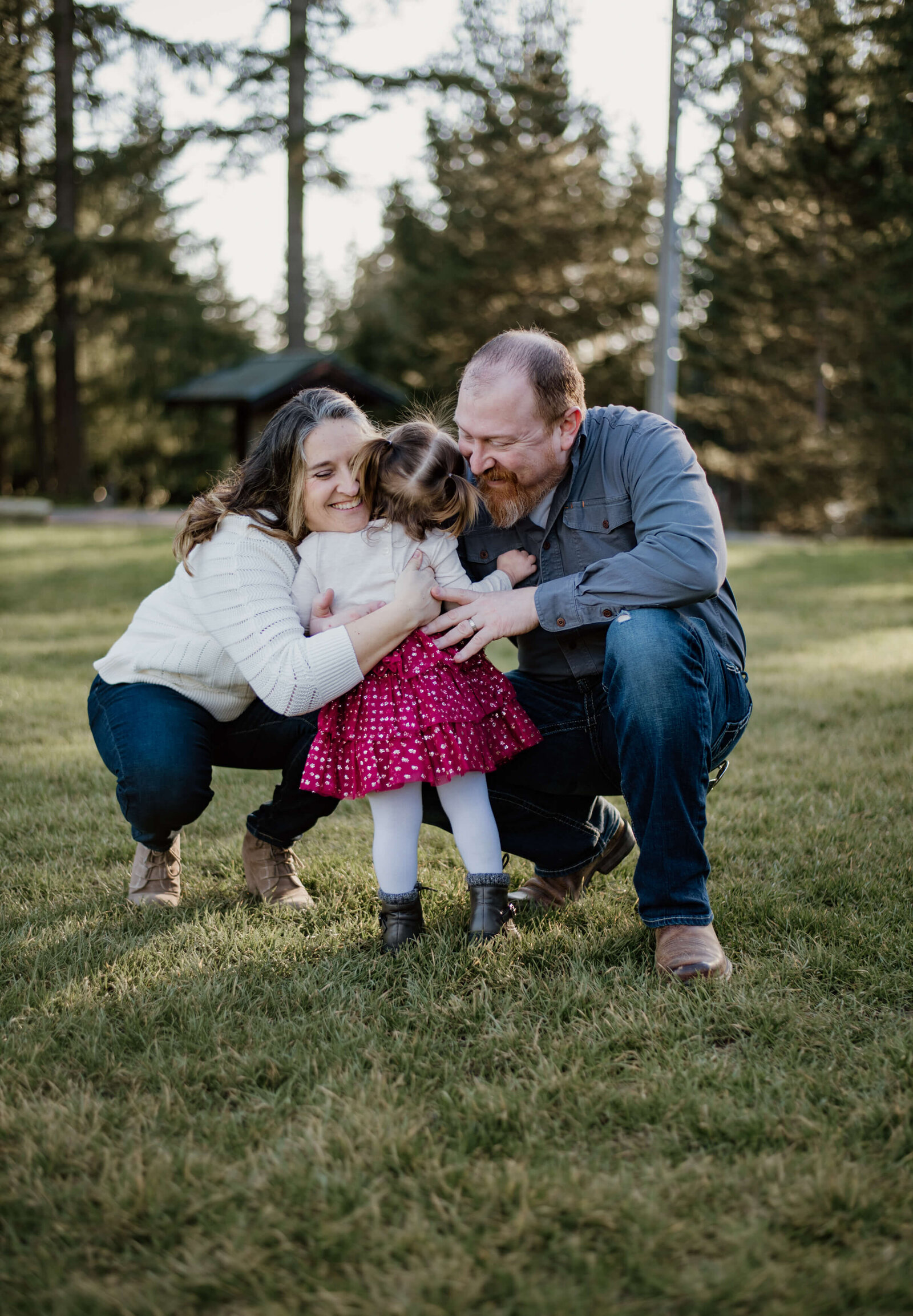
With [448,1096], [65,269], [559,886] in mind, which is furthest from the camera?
[65,269]

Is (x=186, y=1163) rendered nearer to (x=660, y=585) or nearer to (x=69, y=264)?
(x=660, y=585)

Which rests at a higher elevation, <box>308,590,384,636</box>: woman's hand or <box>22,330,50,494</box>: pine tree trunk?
<box>22,330,50,494</box>: pine tree trunk

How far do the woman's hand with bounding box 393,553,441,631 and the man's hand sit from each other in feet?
0.08

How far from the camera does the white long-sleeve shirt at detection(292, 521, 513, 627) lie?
9.00ft

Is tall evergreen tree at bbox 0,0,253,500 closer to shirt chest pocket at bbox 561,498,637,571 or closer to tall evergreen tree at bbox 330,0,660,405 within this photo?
tall evergreen tree at bbox 330,0,660,405

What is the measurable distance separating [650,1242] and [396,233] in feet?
89.5

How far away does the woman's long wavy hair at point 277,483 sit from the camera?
2.75 meters

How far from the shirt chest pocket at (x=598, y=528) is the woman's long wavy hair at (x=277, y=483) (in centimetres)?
58

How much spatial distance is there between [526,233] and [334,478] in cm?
2518

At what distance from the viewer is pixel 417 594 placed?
2.59 meters

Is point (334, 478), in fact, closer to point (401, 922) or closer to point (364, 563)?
point (364, 563)

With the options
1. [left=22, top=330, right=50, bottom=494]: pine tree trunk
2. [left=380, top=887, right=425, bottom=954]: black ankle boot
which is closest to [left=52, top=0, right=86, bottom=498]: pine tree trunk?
[left=22, top=330, right=50, bottom=494]: pine tree trunk

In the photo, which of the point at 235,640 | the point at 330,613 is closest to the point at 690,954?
the point at 330,613

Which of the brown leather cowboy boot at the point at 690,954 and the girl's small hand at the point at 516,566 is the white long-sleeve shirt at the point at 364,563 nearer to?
the girl's small hand at the point at 516,566
